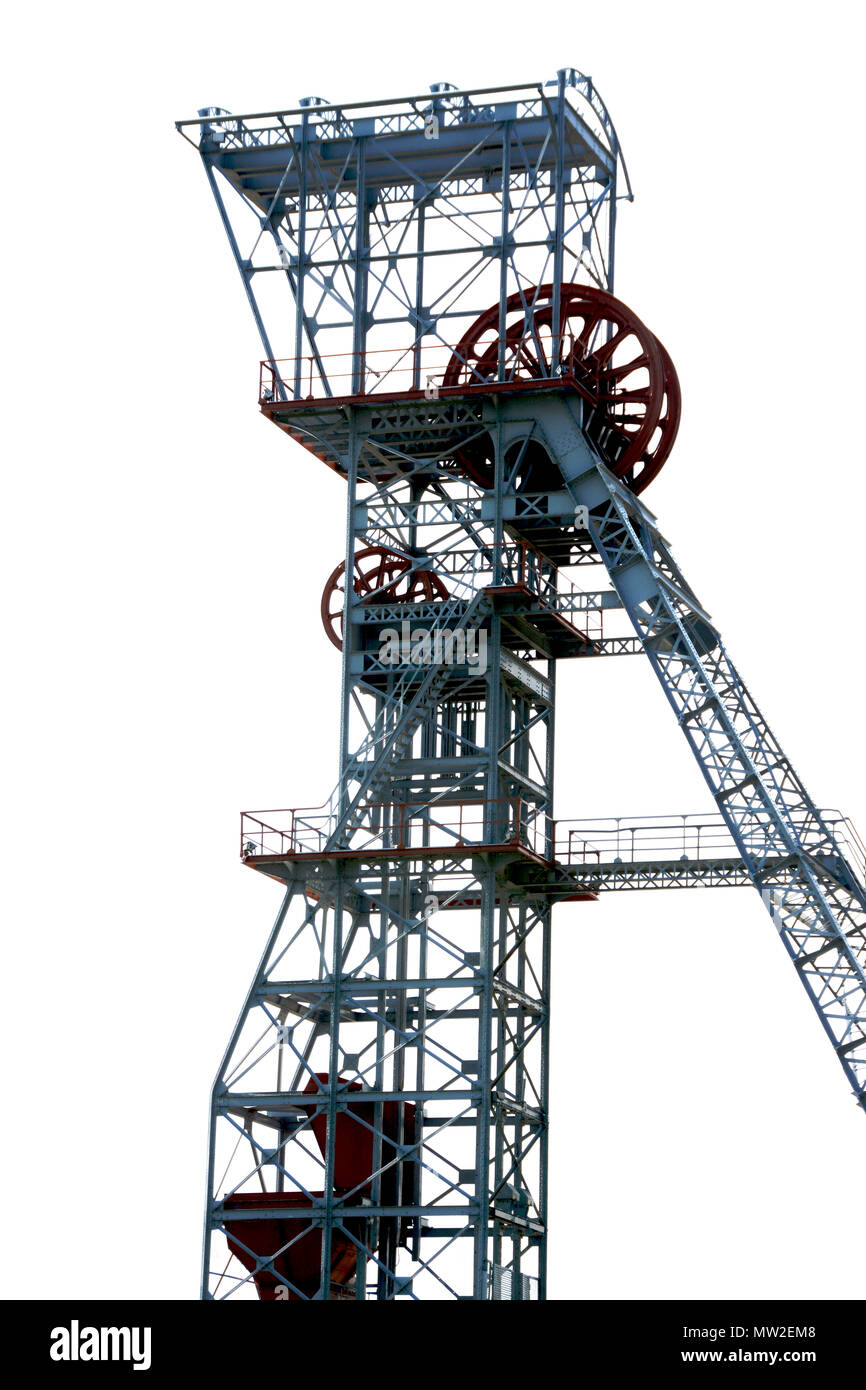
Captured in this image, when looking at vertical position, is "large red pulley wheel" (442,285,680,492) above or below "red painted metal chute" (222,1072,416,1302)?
above

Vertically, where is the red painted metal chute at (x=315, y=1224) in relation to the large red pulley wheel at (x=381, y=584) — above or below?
below

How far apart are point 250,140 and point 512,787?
1558 centimetres

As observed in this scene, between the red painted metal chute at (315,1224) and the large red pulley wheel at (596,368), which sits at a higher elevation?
the large red pulley wheel at (596,368)

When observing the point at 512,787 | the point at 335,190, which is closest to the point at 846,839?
the point at 512,787

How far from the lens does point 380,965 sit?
192ft

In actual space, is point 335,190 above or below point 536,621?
above

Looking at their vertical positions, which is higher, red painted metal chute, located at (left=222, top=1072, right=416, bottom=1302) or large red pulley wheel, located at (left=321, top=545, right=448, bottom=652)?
large red pulley wheel, located at (left=321, top=545, right=448, bottom=652)

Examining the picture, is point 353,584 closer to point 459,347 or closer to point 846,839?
point 459,347
